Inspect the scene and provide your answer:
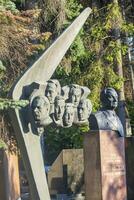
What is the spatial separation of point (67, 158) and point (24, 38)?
477 centimetres

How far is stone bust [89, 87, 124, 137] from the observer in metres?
12.9

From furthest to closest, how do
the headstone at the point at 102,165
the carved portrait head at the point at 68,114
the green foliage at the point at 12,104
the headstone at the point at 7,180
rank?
the headstone at the point at 7,180
the headstone at the point at 102,165
the carved portrait head at the point at 68,114
the green foliage at the point at 12,104

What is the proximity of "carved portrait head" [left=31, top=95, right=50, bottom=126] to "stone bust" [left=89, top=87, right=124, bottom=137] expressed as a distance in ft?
5.60

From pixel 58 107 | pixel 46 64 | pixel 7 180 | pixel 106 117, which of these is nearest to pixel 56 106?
pixel 58 107

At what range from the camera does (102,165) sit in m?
12.8

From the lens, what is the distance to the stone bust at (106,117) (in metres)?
12.9

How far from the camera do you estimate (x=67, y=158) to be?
18.7m

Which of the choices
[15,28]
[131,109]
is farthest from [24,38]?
[131,109]

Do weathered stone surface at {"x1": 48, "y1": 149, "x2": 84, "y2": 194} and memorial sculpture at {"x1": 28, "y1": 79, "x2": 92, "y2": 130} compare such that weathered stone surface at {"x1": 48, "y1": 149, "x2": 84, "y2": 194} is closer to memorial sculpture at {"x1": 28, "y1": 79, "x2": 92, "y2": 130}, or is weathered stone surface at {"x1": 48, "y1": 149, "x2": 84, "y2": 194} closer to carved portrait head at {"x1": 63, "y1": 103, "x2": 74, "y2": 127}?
memorial sculpture at {"x1": 28, "y1": 79, "x2": 92, "y2": 130}

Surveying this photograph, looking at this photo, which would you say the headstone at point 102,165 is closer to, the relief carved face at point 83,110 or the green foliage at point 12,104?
the relief carved face at point 83,110

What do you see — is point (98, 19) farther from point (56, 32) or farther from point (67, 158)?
point (67, 158)

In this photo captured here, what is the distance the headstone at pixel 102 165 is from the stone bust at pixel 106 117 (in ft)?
0.47

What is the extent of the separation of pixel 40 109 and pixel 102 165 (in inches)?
83.9

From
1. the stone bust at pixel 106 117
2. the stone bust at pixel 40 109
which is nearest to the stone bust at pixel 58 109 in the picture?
the stone bust at pixel 40 109
